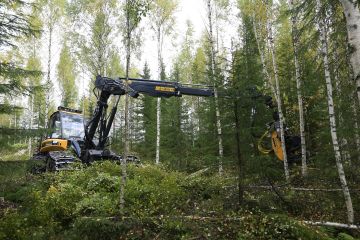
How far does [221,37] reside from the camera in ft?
75.6

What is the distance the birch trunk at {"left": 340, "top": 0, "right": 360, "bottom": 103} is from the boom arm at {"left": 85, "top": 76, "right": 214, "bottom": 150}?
6.31 meters

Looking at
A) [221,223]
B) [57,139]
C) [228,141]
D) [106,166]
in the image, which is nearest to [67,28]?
[57,139]

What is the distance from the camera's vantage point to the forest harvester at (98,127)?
11.5m

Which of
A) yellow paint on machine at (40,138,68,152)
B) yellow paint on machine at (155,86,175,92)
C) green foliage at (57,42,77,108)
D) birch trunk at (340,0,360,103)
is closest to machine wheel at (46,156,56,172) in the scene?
yellow paint on machine at (40,138,68,152)

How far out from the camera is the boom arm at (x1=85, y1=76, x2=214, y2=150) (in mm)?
11443

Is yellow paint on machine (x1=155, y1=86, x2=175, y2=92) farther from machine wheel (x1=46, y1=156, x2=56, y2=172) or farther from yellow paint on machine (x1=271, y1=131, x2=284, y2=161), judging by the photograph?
machine wheel (x1=46, y1=156, x2=56, y2=172)

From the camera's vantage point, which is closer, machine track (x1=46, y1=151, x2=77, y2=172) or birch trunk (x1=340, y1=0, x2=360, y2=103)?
birch trunk (x1=340, y1=0, x2=360, y2=103)

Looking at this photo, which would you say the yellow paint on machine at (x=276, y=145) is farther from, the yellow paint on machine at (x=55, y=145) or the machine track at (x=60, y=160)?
the yellow paint on machine at (x=55, y=145)

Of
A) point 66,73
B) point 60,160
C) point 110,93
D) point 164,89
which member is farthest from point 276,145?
point 66,73

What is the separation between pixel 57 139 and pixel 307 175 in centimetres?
1001

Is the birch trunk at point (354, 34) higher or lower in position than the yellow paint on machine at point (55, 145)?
higher

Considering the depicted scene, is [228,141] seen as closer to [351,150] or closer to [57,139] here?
[351,150]

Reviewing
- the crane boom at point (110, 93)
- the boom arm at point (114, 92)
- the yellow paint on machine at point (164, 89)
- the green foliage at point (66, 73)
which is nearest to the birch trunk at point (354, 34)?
the crane boom at point (110, 93)

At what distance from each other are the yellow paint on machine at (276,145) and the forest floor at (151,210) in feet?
9.08
